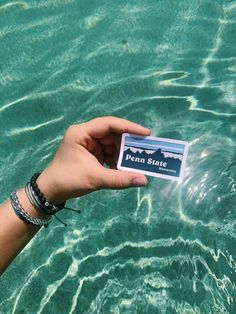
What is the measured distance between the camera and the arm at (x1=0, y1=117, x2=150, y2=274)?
6.93 ft

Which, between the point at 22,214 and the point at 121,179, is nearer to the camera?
the point at 121,179

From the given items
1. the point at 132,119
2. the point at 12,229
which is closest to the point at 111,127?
the point at 12,229

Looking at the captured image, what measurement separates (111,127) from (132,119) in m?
1.22

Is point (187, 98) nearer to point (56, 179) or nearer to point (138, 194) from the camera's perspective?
point (138, 194)

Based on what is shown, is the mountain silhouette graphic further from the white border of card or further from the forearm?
the forearm

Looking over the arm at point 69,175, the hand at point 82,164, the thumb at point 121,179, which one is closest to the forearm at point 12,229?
the arm at point 69,175

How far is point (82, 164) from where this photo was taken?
2.12 metres

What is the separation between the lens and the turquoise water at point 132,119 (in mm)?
2742

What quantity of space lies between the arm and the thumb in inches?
2.1

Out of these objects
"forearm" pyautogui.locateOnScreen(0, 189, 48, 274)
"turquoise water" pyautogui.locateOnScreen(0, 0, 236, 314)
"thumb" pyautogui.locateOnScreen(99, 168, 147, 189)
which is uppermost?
"thumb" pyautogui.locateOnScreen(99, 168, 147, 189)

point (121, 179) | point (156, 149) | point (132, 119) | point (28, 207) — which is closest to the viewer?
point (121, 179)

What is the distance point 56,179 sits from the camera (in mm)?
2168

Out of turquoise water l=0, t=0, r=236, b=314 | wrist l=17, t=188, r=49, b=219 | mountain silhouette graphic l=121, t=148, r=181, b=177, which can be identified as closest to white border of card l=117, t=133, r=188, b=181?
mountain silhouette graphic l=121, t=148, r=181, b=177

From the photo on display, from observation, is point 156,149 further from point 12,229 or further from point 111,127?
point 12,229
